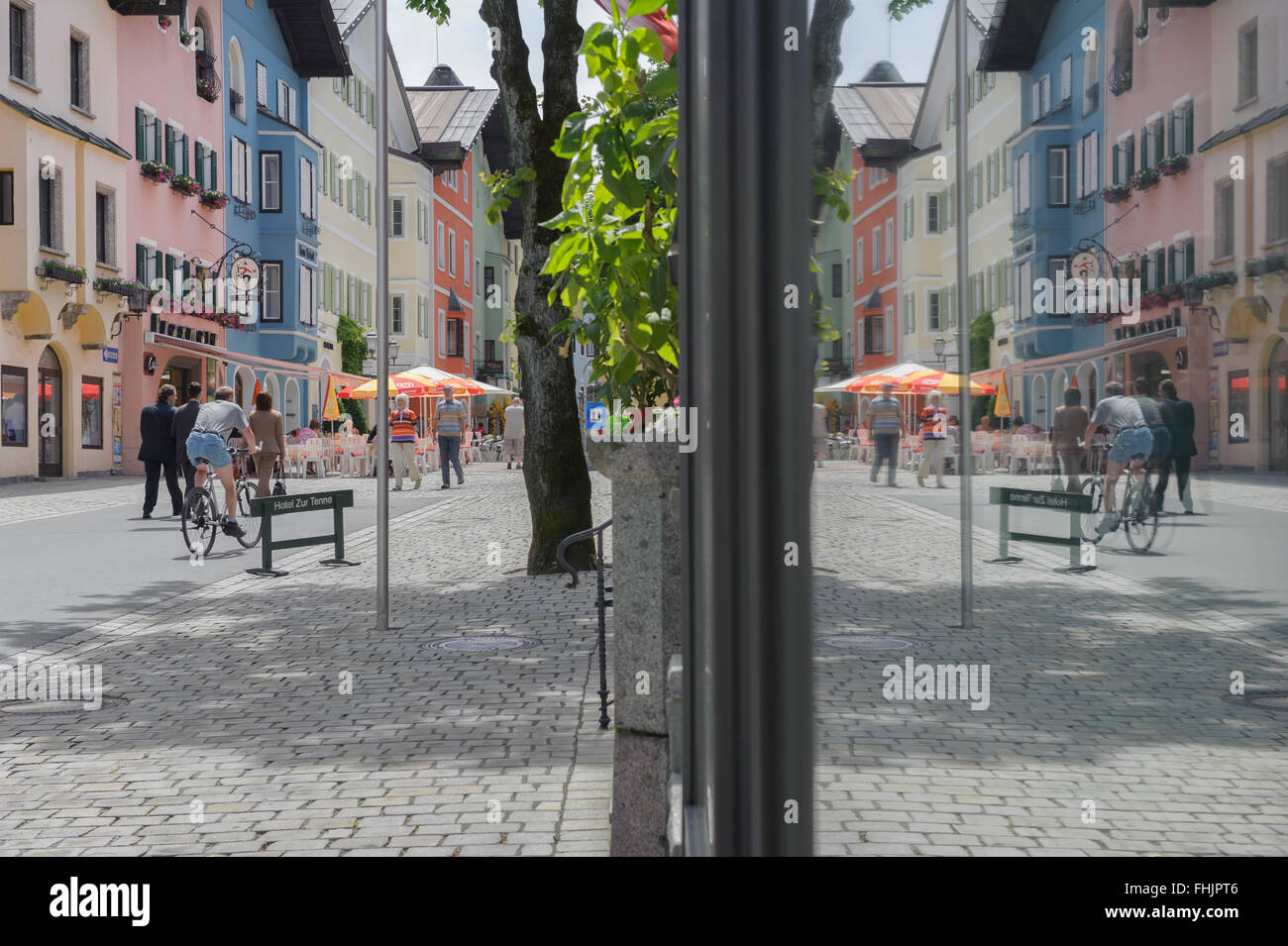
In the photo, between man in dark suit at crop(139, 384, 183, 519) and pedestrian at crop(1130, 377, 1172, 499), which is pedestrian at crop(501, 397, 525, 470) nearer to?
man in dark suit at crop(139, 384, 183, 519)

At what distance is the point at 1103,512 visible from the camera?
1239 mm

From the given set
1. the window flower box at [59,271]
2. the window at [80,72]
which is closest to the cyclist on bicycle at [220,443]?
the window flower box at [59,271]

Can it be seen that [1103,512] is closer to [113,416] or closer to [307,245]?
[307,245]

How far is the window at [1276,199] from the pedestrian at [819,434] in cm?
47

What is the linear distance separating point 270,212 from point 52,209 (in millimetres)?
4378

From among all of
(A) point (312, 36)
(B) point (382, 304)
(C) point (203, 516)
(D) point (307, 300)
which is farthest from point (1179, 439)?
(D) point (307, 300)

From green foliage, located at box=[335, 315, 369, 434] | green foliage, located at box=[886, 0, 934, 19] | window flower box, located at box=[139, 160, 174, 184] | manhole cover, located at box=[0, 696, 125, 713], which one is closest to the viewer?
green foliage, located at box=[886, 0, 934, 19]

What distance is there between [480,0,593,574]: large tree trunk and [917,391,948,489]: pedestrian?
9.49 meters

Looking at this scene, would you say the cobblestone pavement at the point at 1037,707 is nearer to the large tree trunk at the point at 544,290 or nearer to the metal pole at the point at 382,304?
the metal pole at the point at 382,304

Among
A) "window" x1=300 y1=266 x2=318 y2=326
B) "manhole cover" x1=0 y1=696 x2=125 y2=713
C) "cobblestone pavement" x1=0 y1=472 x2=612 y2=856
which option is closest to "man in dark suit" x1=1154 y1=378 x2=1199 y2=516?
"cobblestone pavement" x1=0 y1=472 x2=612 y2=856

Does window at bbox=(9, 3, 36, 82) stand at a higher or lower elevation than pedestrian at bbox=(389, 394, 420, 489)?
higher

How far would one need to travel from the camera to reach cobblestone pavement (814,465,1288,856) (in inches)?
47.9

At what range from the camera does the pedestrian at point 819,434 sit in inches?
57.6
